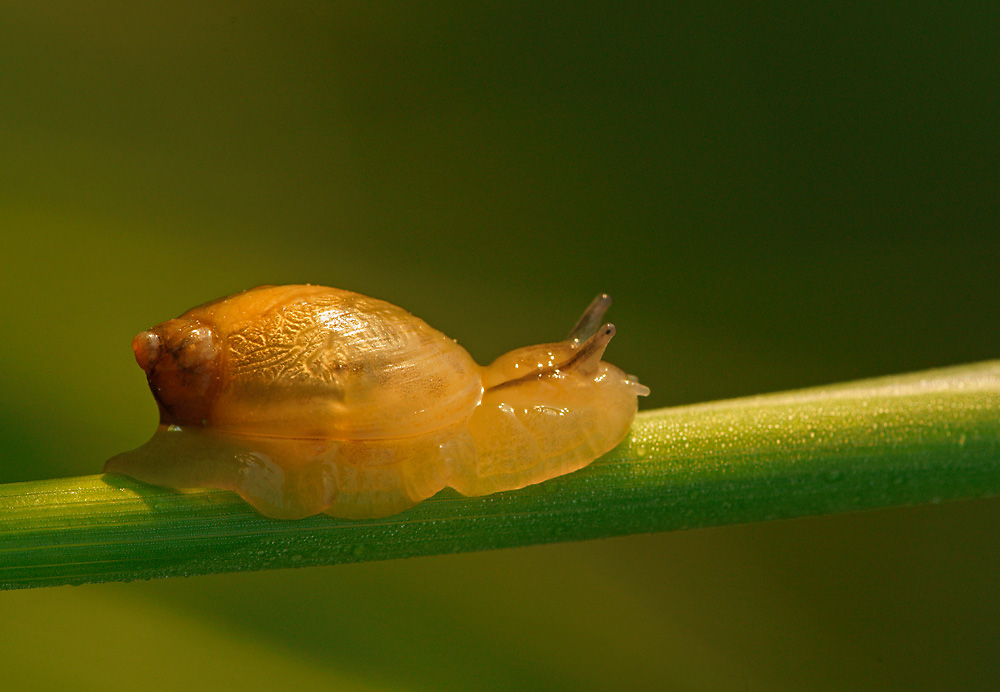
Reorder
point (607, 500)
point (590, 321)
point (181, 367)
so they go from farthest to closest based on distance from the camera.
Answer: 1. point (590, 321)
2. point (181, 367)
3. point (607, 500)

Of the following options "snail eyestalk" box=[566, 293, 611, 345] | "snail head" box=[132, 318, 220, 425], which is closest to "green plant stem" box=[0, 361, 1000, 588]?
"snail head" box=[132, 318, 220, 425]

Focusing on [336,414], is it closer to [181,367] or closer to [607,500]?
[181,367]

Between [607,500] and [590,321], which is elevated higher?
[590,321]

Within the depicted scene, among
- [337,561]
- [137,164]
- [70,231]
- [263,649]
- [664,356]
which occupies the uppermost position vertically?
[137,164]

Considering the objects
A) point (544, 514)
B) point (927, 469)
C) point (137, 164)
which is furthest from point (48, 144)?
point (927, 469)

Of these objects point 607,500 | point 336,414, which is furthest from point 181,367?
point 607,500

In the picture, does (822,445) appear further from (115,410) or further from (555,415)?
(115,410)

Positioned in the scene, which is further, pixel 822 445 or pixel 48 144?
pixel 48 144
